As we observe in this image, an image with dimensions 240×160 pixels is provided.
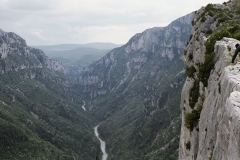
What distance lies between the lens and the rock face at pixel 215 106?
16.4 m

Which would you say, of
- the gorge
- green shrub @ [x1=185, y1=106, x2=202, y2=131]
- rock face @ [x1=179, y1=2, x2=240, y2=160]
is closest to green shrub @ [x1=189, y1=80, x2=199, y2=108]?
the gorge

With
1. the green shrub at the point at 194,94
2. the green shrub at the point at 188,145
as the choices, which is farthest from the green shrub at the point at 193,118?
the green shrub at the point at 194,94

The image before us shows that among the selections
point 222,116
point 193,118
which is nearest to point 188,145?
point 193,118

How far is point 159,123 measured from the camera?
166125 mm

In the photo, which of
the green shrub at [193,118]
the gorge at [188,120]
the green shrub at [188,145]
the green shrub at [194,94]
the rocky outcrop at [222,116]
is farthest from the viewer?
the green shrub at [194,94]

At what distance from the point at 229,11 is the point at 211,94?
102 ft

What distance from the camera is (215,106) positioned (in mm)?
22750

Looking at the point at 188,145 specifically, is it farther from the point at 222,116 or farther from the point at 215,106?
the point at 222,116

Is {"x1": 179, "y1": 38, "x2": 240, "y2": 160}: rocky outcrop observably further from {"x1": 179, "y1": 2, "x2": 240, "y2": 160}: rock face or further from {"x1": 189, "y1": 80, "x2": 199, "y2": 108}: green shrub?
{"x1": 189, "y1": 80, "x2": 199, "y2": 108}: green shrub

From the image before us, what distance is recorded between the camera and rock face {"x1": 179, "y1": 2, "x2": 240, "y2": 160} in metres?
16.4

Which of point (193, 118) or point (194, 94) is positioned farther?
point (194, 94)

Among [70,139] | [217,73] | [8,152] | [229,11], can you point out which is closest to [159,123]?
[70,139]

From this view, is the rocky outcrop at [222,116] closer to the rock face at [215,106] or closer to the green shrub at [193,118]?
the rock face at [215,106]

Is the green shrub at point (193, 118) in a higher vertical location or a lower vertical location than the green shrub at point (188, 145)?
higher
